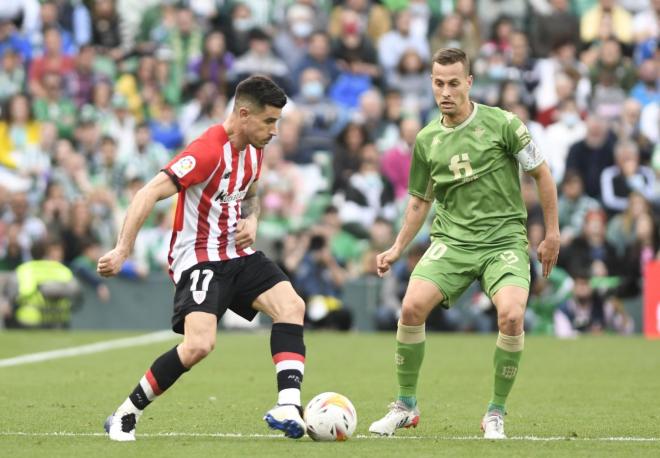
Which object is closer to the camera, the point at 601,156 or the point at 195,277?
the point at 195,277

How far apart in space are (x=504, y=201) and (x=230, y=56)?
14.9m

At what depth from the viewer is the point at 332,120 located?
72.4 ft

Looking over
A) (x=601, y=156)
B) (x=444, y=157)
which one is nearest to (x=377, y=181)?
(x=601, y=156)

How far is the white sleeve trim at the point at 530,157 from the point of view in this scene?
27.9 ft

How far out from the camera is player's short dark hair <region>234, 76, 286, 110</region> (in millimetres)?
8242

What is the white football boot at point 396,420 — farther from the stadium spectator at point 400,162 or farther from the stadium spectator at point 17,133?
the stadium spectator at point 17,133

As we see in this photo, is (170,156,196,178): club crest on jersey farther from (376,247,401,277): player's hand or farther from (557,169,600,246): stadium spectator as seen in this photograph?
(557,169,600,246): stadium spectator

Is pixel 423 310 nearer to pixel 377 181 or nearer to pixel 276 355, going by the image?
pixel 276 355

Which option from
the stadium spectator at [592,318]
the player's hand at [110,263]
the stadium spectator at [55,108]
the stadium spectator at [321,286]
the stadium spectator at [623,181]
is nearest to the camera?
the player's hand at [110,263]

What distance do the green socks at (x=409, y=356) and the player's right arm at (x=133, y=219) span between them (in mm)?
1697

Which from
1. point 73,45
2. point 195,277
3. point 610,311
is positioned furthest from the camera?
point 73,45

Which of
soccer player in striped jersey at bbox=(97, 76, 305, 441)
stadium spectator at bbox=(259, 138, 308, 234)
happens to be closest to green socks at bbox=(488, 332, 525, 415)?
soccer player in striped jersey at bbox=(97, 76, 305, 441)

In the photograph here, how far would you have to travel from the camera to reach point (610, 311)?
62.0 ft

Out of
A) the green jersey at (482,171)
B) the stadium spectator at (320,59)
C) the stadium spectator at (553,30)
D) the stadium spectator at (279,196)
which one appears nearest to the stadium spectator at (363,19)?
the stadium spectator at (320,59)
